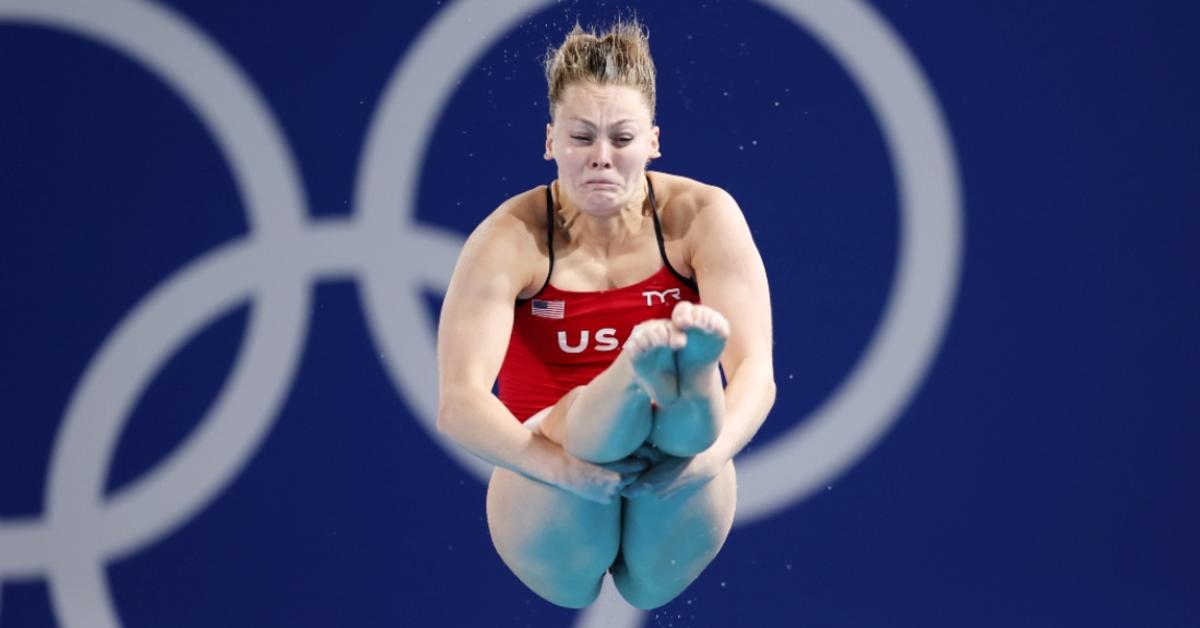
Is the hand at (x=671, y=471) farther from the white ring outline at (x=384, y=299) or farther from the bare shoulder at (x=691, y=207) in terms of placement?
the white ring outline at (x=384, y=299)

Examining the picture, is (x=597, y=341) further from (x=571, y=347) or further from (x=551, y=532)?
(x=551, y=532)

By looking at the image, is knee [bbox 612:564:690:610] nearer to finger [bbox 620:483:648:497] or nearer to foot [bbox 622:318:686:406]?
finger [bbox 620:483:648:497]

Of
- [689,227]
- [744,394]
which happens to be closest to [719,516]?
[744,394]

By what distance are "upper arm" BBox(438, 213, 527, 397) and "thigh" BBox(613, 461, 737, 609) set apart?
0.54 m

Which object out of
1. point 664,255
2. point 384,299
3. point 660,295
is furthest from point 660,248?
point 384,299

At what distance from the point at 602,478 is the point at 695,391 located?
0.40m

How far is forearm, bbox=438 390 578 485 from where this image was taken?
3.50 meters

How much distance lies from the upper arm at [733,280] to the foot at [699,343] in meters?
0.47

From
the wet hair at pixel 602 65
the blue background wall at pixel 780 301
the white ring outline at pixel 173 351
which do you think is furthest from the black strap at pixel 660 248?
the white ring outline at pixel 173 351

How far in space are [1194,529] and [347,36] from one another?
3.80 meters

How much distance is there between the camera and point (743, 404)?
11.6ft

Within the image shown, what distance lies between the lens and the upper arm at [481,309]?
362 centimetres

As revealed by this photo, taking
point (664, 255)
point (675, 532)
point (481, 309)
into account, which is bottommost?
point (675, 532)

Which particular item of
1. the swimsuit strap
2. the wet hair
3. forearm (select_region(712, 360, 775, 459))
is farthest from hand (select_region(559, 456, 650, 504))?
the wet hair
